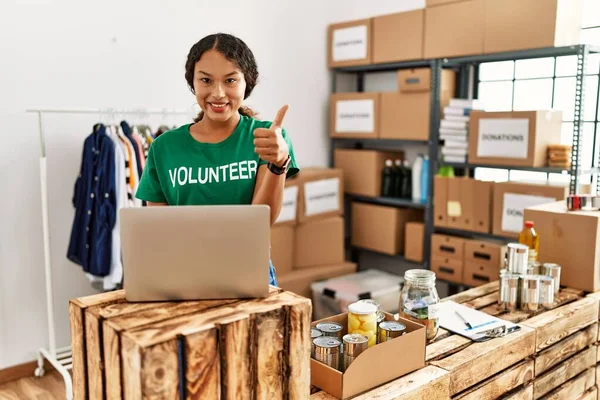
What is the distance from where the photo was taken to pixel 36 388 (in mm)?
2969

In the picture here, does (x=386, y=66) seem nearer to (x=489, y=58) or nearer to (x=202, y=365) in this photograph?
(x=489, y=58)

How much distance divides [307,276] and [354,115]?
1.24 meters

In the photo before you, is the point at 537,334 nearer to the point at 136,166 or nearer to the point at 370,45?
the point at 136,166

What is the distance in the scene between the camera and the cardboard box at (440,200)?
3.59m

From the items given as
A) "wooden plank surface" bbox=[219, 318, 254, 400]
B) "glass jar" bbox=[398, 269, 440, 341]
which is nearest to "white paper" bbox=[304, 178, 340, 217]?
"glass jar" bbox=[398, 269, 440, 341]

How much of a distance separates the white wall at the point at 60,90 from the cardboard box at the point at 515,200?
1.89m

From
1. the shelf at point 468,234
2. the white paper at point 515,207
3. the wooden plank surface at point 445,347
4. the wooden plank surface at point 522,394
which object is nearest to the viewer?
the wooden plank surface at point 445,347

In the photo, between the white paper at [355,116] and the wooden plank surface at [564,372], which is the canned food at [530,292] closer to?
the wooden plank surface at [564,372]

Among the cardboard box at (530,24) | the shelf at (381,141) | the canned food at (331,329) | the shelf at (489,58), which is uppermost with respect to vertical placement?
the cardboard box at (530,24)

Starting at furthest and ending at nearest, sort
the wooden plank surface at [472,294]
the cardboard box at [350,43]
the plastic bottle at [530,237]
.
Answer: the cardboard box at [350,43] → the plastic bottle at [530,237] → the wooden plank surface at [472,294]

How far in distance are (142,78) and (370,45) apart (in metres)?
1.60

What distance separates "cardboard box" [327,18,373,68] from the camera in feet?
13.0

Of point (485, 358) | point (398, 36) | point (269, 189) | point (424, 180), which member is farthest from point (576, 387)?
point (398, 36)

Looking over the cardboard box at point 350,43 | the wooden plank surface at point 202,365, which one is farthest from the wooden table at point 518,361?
the cardboard box at point 350,43
